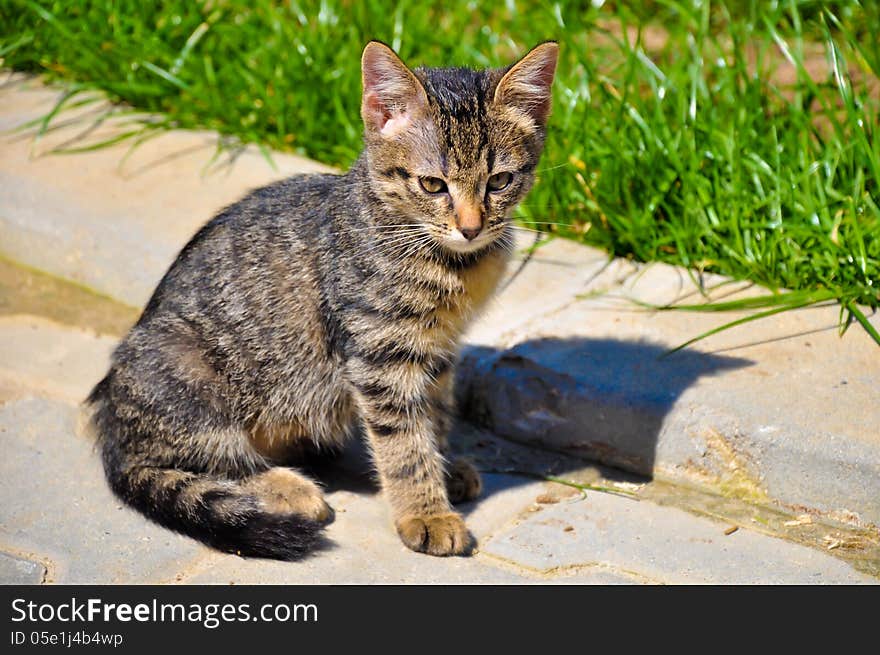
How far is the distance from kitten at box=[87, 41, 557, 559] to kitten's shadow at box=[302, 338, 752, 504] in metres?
0.27

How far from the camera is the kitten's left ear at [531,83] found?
3.32m

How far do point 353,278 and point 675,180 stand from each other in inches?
72.3

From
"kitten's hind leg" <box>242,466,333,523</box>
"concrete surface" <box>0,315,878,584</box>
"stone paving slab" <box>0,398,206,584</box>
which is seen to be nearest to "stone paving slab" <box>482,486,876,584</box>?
"concrete surface" <box>0,315,878,584</box>

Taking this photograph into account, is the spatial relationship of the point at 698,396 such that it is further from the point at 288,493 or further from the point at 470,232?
the point at 288,493

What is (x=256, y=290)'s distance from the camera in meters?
3.57

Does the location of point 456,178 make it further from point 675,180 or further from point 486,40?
point 486,40

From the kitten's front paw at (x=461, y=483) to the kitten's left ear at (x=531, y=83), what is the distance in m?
1.16

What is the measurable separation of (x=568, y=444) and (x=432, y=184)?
1.14 metres

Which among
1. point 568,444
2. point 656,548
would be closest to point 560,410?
point 568,444

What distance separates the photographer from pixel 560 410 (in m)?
3.92

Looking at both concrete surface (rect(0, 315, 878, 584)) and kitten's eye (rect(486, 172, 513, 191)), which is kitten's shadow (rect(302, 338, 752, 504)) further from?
kitten's eye (rect(486, 172, 513, 191))

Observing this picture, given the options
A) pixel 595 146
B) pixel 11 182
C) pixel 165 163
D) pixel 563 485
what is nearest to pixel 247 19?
pixel 165 163

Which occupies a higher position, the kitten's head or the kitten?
the kitten's head

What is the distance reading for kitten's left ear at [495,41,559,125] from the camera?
3.32 m
